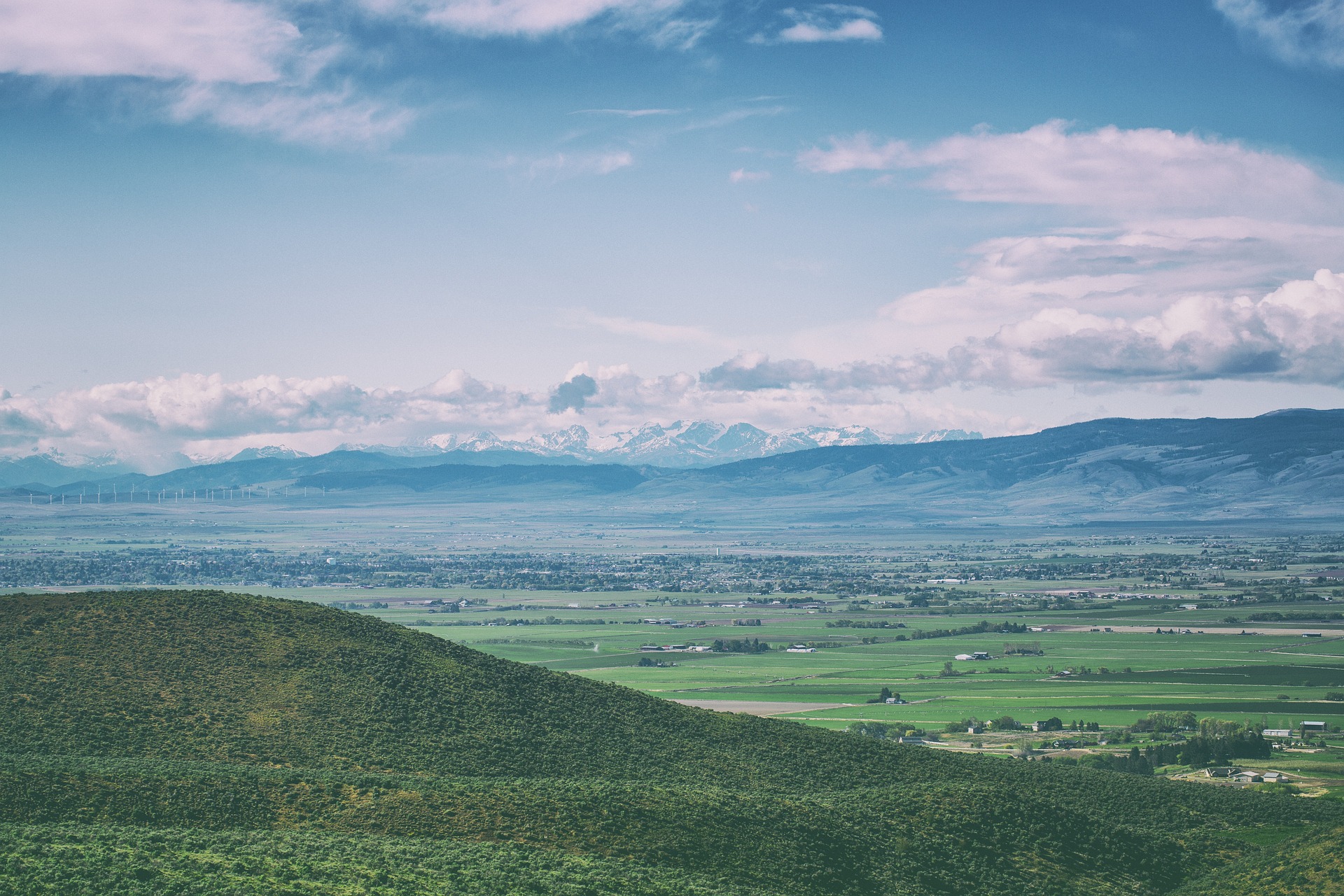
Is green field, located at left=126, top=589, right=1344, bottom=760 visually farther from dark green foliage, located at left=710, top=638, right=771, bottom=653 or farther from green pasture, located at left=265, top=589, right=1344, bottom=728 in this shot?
dark green foliage, located at left=710, top=638, right=771, bottom=653

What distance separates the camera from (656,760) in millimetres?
69062

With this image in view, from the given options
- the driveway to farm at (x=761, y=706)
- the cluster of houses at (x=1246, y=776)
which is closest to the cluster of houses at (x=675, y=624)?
the driveway to farm at (x=761, y=706)

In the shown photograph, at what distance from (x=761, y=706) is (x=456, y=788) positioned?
5981 cm

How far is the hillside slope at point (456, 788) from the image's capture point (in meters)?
46.1

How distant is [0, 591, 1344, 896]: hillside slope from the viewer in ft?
151

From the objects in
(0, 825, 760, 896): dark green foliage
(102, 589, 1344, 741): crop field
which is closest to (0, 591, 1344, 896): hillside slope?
(0, 825, 760, 896): dark green foliage

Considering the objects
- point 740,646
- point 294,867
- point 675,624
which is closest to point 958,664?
point 740,646

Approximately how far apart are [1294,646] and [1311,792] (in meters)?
86.2

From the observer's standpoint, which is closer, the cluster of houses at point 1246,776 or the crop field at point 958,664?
the cluster of houses at point 1246,776

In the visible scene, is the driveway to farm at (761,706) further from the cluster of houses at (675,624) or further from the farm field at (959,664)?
the cluster of houses at (675,624)

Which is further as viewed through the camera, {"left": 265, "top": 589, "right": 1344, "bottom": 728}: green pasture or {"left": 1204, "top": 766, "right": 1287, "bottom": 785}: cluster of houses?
{"left": 265, "top": 589, "right": 1344, "bottom": 728}: green pasture

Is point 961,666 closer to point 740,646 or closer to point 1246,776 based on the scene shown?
point 740,646

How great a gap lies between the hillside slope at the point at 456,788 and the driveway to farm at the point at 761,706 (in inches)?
1105

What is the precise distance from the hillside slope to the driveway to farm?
92.0 feet
